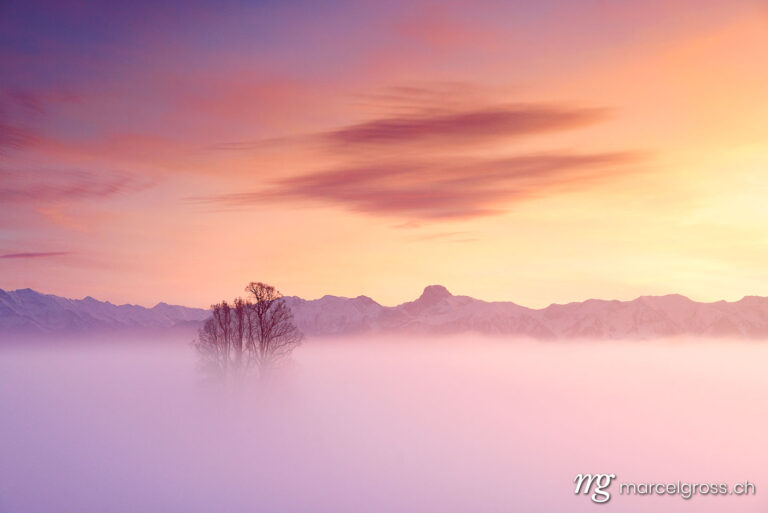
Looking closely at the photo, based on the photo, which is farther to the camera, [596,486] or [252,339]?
[252,339]

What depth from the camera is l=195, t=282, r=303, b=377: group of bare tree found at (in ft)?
175

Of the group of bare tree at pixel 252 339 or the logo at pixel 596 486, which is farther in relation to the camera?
the group of bare tree at pixel 252 339

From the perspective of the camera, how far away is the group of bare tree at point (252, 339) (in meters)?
53.2

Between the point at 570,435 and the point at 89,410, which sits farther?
the point at 89,410

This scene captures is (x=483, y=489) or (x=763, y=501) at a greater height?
(x=763, y=501)

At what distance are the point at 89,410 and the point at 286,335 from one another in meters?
85.3

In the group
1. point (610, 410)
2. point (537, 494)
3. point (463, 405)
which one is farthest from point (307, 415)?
point (537, 494)

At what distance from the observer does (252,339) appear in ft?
180

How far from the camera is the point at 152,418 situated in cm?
10012

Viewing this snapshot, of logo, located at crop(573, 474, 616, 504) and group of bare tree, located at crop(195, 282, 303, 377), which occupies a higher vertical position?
group of bare tree, located at crop(195, 282, 303, 377)

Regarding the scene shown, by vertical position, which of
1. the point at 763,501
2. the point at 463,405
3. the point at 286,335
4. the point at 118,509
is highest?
the point at 286,335

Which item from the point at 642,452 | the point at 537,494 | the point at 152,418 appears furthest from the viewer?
the point at 152,418

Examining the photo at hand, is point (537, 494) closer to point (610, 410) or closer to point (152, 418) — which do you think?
point (610, 410)

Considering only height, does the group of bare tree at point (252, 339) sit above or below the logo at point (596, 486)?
above
